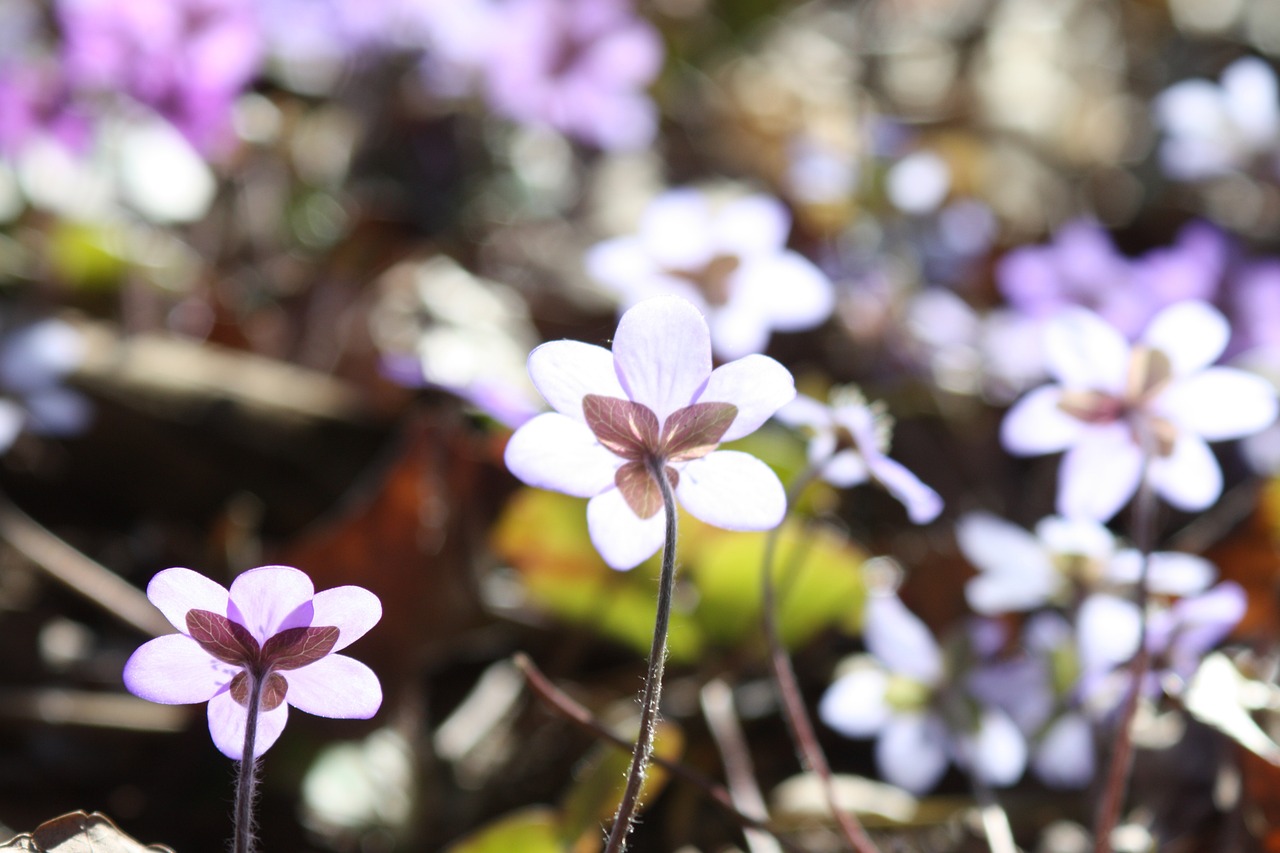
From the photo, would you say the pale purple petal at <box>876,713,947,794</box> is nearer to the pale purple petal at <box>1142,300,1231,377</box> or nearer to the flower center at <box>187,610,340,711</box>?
the pale purple petal at <box>1142,300,1231,377</box>

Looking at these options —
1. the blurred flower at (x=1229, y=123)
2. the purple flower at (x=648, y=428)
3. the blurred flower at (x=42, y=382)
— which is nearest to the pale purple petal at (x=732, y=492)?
the purple flower at (x=648, y=428)

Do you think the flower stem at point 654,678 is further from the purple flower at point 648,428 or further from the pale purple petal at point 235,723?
the pale purple petal at point 235,723

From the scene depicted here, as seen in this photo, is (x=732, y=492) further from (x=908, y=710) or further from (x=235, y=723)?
(x=908, y=710)

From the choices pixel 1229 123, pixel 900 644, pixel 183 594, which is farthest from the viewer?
pixel 1229 123

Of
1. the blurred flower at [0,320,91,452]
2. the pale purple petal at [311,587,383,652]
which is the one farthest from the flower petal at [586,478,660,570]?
the blurred flower at [0,320,91,452]

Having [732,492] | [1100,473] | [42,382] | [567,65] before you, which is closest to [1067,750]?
[1100,473]

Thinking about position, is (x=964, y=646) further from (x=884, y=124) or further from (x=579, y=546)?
(x=884, y=124)
